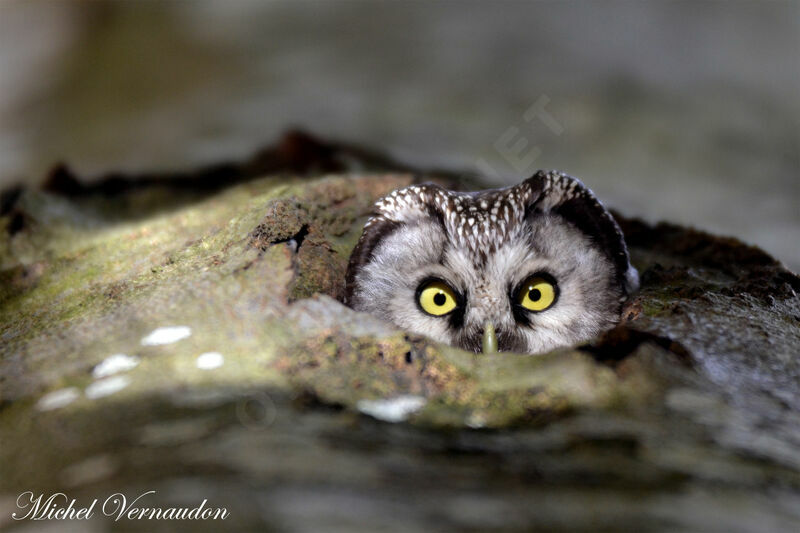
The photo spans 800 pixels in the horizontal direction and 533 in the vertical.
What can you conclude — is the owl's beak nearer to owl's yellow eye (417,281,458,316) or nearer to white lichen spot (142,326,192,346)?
owl's yellow eye (417,281,458,316)

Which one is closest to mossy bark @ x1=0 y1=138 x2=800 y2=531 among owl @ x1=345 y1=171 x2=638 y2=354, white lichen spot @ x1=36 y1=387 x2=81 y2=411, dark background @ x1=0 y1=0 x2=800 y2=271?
white lichen spot @ x1=36 y1=387 x2=81 y2=411

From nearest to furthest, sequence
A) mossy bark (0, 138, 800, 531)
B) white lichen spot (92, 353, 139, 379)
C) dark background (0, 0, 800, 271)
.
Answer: mossy bark (0, 138, 800, 531) < white lichen spot (92, 353, 139, 379) < dark background (0, 0, 800, 271)

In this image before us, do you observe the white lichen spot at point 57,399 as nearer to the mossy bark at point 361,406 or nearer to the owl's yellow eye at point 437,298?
the mossy bark at point 361,406

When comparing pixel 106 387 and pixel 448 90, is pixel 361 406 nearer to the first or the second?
pixel 106 387

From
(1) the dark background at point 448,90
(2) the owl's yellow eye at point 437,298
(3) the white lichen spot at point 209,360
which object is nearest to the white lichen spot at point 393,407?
(3) the white lichen spot at point 209,360

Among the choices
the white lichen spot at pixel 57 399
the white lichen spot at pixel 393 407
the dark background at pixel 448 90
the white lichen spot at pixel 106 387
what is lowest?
the white lichen spot at pixel 57 399

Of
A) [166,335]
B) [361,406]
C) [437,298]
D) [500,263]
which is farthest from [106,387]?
[500,263]
